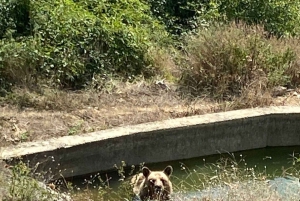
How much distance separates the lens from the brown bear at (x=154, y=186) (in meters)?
7.94

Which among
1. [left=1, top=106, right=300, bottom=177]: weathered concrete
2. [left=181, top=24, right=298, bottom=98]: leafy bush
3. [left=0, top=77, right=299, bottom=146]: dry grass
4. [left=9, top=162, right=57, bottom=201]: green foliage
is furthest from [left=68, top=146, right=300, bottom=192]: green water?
[left=9, top=162, right=57, bottom=201]: green foliage

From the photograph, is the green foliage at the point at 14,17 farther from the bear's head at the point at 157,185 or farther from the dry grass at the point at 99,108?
the bear's head at the point at 157,185

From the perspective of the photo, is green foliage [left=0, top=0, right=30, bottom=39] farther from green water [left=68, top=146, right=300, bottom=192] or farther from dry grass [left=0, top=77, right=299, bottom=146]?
green water [left=68, top=146, right=300, bottom=192]

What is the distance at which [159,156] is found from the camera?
9398 mm

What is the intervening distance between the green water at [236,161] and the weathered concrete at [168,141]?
3.1 inches

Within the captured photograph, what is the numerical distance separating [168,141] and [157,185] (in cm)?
157

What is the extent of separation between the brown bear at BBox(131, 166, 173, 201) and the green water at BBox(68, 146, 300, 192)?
541mm

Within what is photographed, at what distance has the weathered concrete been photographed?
854 centimetres

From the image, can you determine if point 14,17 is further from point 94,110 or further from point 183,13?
point 183,13

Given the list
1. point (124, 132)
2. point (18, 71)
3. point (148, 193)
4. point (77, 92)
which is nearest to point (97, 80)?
point (77, 92)

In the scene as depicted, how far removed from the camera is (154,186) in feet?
26.1

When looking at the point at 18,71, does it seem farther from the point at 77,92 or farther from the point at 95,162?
the point at 95,162

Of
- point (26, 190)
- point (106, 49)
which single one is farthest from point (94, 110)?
point (26, 190)

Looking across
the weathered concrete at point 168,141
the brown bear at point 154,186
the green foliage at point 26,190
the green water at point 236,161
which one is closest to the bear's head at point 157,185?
the brown bear at point 154,186
